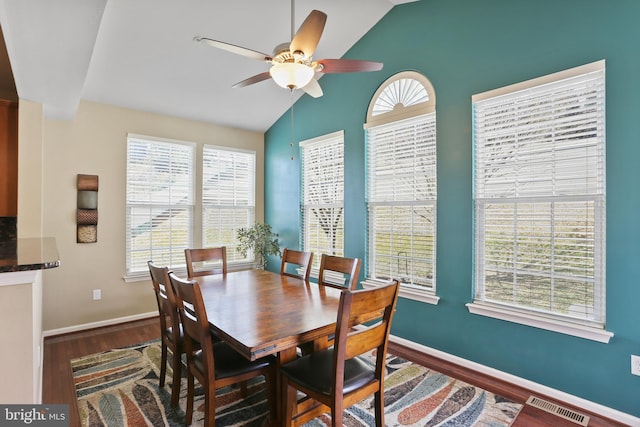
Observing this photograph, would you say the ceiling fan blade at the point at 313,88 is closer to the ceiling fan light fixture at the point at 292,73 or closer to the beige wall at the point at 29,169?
the ceiling fan light fixture at the point at 292,73

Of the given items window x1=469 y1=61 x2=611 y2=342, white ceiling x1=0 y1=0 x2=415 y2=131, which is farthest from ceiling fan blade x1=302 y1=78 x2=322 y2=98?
window x1=469 y1=61 x2=611 y2=342

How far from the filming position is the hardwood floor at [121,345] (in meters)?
2.21

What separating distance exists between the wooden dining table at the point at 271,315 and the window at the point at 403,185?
1.17 m

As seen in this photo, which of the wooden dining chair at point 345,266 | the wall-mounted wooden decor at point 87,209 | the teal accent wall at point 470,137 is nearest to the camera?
the teal accent wall at point 470,137

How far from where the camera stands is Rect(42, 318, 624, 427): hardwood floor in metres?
2.21

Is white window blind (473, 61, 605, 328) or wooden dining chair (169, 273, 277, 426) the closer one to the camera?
wooden dining chair (169, 273, 277, 426)

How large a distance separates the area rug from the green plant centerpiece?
2182 mm

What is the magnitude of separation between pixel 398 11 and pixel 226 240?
12.2 feet

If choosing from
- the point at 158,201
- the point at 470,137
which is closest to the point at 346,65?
the point at 470,137

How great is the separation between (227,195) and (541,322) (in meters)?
4.14

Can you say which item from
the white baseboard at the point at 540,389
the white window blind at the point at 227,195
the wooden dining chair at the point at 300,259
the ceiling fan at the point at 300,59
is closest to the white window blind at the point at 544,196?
the white baseboard at the point at 540,389

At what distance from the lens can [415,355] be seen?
3182 mm

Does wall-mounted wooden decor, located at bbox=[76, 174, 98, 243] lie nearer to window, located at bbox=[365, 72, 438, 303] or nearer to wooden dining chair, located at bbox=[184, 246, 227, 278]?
wooden dining chair, located at bbox=[184, 246, 227, 278]

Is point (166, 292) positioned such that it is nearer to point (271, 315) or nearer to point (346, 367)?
point (271, 315)
